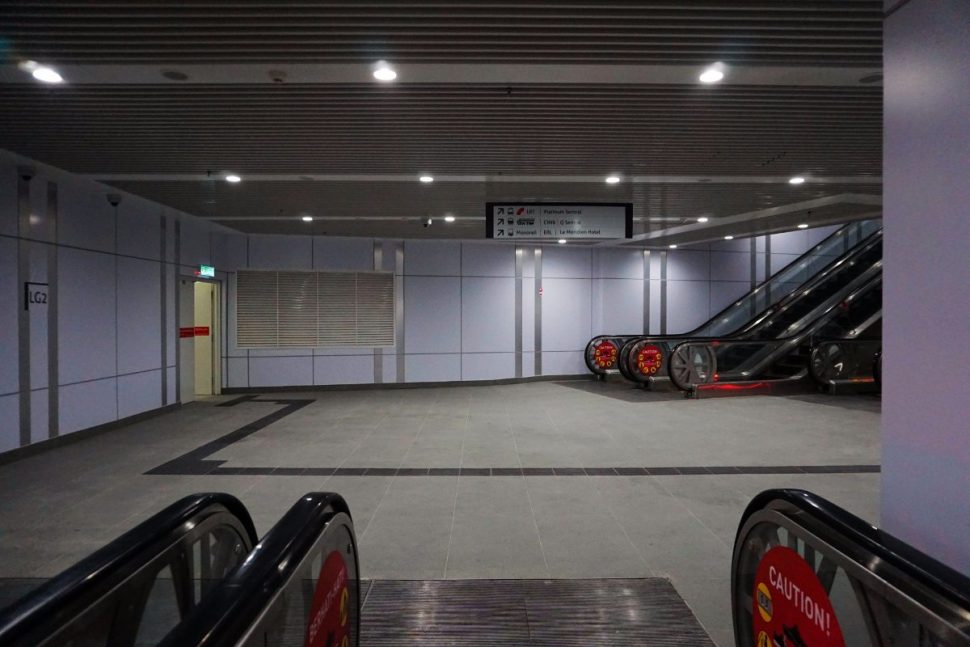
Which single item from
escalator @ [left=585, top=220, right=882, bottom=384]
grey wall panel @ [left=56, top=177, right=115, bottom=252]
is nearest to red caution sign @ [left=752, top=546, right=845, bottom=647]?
grey wall panel @ [left=56, top=177, right=115, bottom=252]

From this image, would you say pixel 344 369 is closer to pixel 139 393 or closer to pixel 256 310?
pixel 256 310

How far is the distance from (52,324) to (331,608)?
6.63m

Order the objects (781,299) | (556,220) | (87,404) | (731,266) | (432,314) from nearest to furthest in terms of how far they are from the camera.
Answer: (87,404) → (556,220) → (432,314) → (781,299) → (731,266)

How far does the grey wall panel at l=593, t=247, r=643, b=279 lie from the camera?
44.2ft

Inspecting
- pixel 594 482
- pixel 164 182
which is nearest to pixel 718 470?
pixel 594 482

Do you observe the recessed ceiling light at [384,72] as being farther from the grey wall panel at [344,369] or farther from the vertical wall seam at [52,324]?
the grey wall panel at [344,369]

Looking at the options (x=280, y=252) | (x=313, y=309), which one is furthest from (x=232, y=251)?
(x=313, y=309)

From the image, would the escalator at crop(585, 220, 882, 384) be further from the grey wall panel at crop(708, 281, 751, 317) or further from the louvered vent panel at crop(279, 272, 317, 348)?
the louvered vent panel at crop(279, 272, 317, 348)

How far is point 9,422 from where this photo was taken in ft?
19.5

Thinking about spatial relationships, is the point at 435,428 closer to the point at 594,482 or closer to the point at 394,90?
the point at 594,482

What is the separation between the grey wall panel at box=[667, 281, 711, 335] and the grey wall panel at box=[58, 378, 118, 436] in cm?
1218

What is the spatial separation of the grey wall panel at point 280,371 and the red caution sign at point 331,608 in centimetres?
976

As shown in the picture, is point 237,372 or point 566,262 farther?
point 566,262

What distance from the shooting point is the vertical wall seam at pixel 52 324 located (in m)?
6.52
